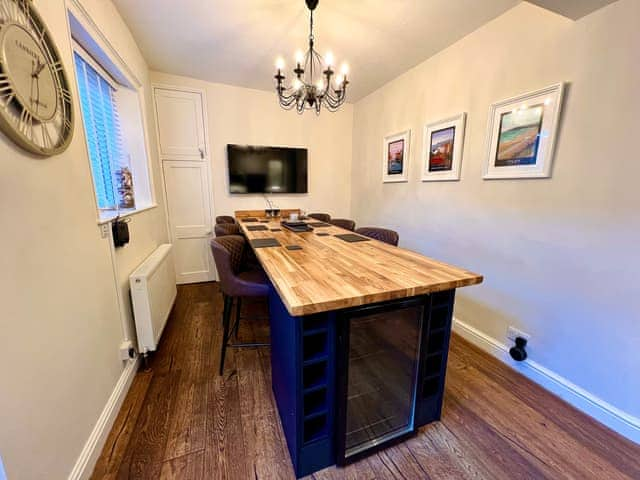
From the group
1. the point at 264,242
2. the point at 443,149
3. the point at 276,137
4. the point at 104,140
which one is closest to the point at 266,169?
the point at 276,137

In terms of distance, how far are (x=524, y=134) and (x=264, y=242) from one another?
199 cm

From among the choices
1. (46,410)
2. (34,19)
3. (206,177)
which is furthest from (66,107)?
(206,177)

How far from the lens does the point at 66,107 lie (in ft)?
4.01

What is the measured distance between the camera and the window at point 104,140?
181 cm

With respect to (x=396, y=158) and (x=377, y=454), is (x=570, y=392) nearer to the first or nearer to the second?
(x=377, y=454)

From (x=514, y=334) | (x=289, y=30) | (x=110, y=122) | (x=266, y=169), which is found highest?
(x=289, y=30)

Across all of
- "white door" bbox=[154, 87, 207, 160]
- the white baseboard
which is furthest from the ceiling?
the white baseboard

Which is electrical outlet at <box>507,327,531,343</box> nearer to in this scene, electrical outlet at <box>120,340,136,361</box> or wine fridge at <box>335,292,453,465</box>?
wine fridge at <box>335,292,453,465</box>

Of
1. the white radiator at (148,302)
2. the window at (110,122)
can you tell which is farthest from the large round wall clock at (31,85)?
the white radiator at (148,302)

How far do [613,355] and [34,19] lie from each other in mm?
3232

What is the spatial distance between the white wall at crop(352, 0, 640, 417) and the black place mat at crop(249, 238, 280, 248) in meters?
1.70

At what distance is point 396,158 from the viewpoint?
321 centimetres

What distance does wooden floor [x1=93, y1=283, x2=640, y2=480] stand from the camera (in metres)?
1.25

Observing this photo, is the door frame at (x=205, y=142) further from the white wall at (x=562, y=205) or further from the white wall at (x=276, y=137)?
the white wall at (x=562, y=205)
